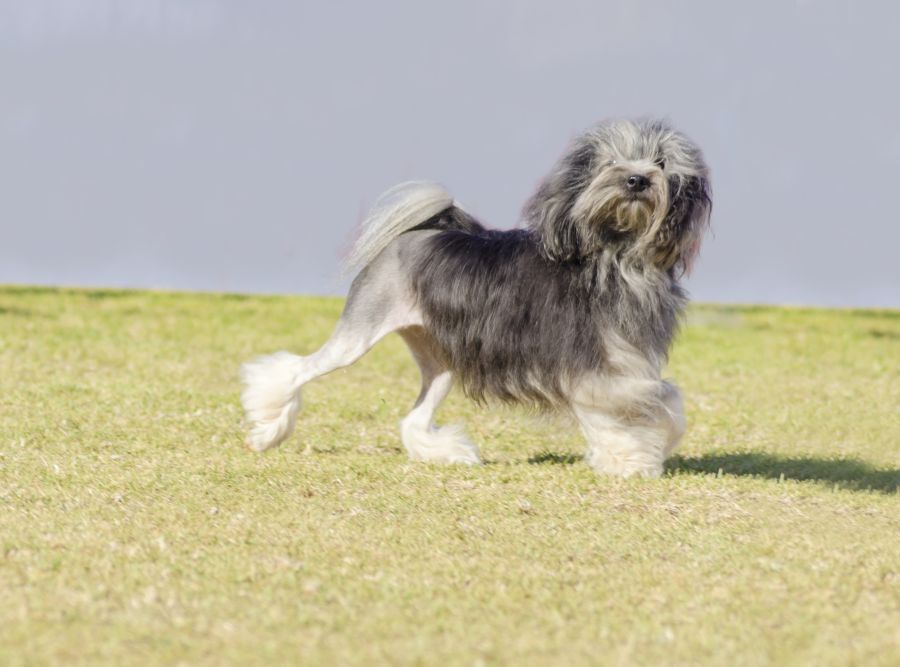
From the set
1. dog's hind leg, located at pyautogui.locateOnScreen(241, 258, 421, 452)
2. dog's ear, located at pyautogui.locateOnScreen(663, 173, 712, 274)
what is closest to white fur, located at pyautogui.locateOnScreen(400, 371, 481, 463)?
dog's hind leg, located at pyautogui.locateOnScreen(241, 258, 421, 452)

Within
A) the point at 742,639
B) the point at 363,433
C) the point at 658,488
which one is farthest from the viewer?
the point at 363,433

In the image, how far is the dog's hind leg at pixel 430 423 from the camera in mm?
8305

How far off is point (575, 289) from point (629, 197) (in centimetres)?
67

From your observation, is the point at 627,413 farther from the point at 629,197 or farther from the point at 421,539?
the point at 421,539

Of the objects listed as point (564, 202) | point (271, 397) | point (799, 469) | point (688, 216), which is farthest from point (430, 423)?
point (799, 469)

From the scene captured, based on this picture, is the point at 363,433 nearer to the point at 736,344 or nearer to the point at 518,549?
the point at 518,549

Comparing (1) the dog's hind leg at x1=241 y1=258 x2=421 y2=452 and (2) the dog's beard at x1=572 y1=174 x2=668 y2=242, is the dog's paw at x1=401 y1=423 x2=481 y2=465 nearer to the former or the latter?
(1) the dog's hind leg at x1=241 y1=258 x2=421 y2=452

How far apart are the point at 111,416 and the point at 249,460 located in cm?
248

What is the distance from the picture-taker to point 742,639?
15.5 feet

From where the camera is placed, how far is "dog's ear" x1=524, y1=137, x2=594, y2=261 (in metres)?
7.41

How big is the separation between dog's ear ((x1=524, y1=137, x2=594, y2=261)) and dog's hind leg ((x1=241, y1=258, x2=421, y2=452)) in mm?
1009

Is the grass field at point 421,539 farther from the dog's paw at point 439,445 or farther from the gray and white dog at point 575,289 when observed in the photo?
the gray and white dog at point 575,289

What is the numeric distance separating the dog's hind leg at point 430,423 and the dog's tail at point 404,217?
595mm

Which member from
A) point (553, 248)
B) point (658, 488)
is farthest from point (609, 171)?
point (658, 488)
